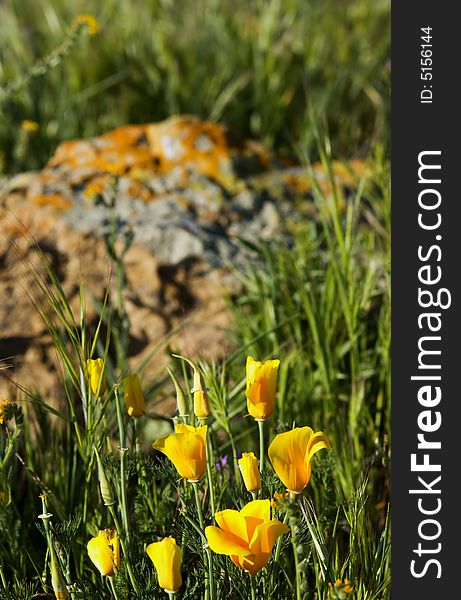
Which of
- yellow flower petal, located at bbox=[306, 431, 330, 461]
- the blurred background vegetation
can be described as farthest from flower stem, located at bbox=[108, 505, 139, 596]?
the blurred background vegetation

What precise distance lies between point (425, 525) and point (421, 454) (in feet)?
0.40

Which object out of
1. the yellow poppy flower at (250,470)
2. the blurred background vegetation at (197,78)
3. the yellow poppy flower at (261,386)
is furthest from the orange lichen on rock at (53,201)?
the yellow poppy flower at (250,470)

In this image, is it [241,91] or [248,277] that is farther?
[241,91]

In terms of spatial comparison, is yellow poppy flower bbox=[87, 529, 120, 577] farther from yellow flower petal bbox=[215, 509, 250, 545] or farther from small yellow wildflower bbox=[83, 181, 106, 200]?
small yellow wildflower bbox=[83, 181, 106, 200]

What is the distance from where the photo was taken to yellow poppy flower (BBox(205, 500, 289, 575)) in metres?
1.06

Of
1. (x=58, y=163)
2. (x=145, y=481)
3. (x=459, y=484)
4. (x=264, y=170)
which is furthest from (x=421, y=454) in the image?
(x=58, y=163)

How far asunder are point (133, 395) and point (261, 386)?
0.20 m

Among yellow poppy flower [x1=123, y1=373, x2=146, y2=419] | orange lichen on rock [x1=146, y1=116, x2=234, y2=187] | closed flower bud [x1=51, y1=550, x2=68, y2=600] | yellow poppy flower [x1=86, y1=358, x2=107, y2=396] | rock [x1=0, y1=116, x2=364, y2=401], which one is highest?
orange lichen on rock [x1=146, y1=116, x2=234, y2=187]

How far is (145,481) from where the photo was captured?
141 cm

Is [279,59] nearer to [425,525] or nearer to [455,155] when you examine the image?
[455,155]

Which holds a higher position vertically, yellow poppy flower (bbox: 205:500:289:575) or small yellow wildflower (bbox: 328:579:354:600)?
yellow poppy flower (bbox: 205:500:289:575)

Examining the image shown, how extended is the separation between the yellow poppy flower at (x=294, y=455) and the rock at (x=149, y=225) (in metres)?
0.81

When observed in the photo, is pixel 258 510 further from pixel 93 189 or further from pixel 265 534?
pixel 93 189

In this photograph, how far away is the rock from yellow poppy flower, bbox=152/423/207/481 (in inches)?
30.8
